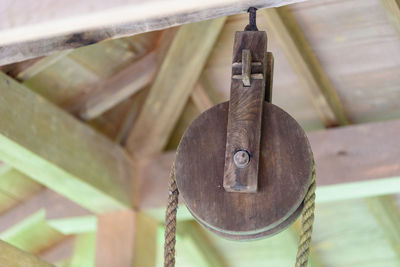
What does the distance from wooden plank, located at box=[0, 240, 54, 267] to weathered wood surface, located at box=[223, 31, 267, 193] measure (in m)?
0.91

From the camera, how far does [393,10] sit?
2.55m

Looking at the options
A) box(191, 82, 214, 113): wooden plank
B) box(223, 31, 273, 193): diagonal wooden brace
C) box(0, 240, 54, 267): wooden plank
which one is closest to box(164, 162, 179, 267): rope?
box(223, 31, 273, 193): diagonal wooden brace

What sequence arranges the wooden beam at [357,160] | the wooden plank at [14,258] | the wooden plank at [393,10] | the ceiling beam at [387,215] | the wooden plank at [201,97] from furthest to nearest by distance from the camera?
the ceiling beam at [387,215], the wooden plank at [201,97], the wooden beam at [357,160], the wooden plank at [393,10], the wooden plank at [14,258]

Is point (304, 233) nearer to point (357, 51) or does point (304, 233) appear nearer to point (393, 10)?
point (393, 10)

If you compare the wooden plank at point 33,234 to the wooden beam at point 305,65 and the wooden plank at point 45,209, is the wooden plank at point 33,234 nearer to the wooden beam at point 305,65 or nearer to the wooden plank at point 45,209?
the wooden plank at point 45,209

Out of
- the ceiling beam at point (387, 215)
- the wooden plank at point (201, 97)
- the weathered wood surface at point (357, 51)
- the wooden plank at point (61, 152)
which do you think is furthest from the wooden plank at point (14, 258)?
the ceiling beam at point (387, 215)

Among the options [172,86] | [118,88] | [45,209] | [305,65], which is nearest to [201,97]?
[172,86]

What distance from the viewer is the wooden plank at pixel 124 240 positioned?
304cm

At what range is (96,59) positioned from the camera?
3.00 m

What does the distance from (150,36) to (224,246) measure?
54.2 inches

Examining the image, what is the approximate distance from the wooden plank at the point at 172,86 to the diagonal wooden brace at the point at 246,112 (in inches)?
49.2

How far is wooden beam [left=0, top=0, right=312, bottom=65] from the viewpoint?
62.6 inches

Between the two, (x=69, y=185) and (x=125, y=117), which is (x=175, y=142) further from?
(x=69, y=185)

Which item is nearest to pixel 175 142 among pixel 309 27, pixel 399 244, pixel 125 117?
pixel 125 117
